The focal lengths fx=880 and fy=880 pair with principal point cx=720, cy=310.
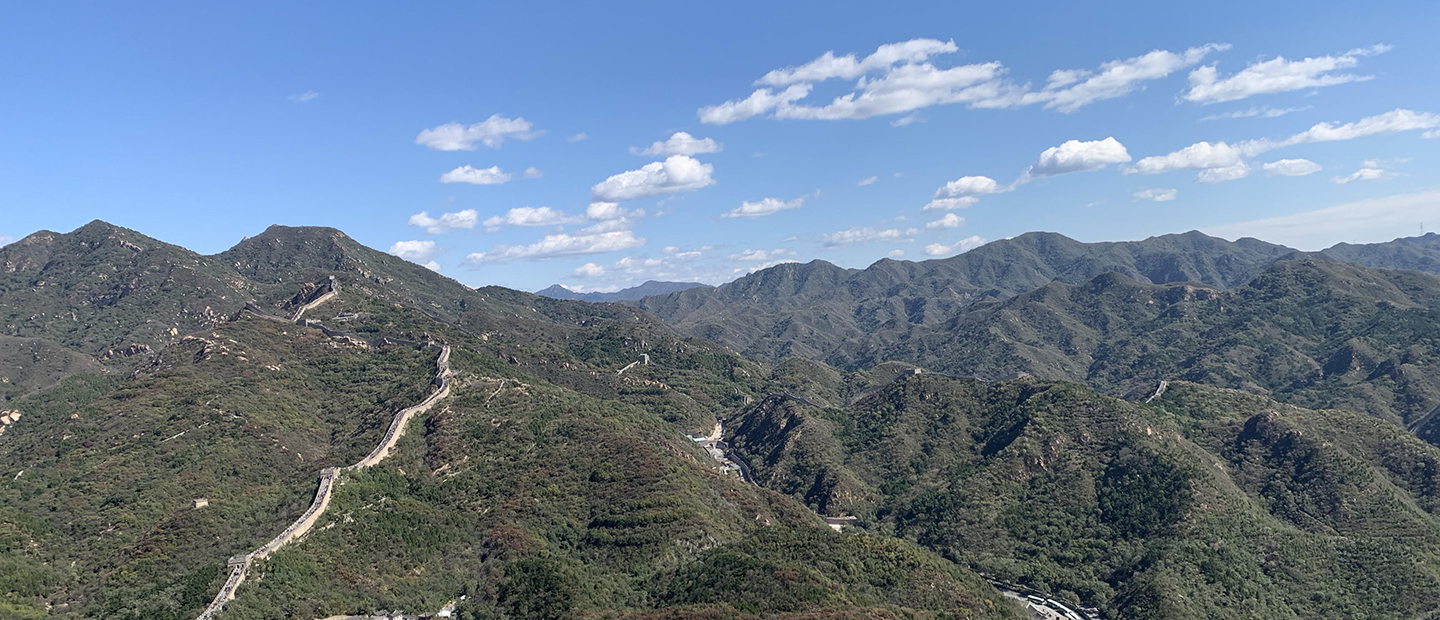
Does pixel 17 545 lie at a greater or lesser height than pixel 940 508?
greater

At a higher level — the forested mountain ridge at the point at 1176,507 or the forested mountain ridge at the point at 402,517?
the forested mountain ridge at the point at 402,517

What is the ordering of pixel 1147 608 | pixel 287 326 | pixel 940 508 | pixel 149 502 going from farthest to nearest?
pixel 287 326
pixel 940 508
pixel 1147 608
pixel 149 502

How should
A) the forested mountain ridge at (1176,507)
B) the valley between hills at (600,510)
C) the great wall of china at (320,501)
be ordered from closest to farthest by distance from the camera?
the great wall of china at (320,501)
the valley between hills at (600,510)
the forested mountain ridge at (1176,507)

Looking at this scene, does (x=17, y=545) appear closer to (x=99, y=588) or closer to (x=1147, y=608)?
(x=99, y=588)

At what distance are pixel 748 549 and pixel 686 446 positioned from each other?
6365cm

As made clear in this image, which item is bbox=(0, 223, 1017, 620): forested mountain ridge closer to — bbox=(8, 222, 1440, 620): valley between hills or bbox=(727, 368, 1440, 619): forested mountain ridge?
bbox=(8, 222, 1440, 620): valley between hills

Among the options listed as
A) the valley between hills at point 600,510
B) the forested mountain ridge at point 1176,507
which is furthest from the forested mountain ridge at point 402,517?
the forested mountain ridge at point 1176,507

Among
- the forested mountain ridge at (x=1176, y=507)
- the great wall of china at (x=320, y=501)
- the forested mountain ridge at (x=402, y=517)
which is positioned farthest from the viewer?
the forested mountain ridge at (x=1176, y=507)

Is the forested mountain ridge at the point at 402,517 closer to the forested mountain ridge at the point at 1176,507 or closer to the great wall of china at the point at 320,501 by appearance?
the great wall of china at the point at 320,501

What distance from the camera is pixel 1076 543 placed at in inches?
6127

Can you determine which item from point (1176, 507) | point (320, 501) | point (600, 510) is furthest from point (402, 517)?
point (1176, 507)

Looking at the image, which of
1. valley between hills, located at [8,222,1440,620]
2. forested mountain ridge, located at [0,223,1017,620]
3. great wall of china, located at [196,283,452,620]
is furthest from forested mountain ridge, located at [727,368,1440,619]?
great wall of china, located at [196,283,452,620]

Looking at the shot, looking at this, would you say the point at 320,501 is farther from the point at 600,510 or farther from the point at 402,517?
the point at 600,510

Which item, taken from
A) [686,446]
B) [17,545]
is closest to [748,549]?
[686,446]
